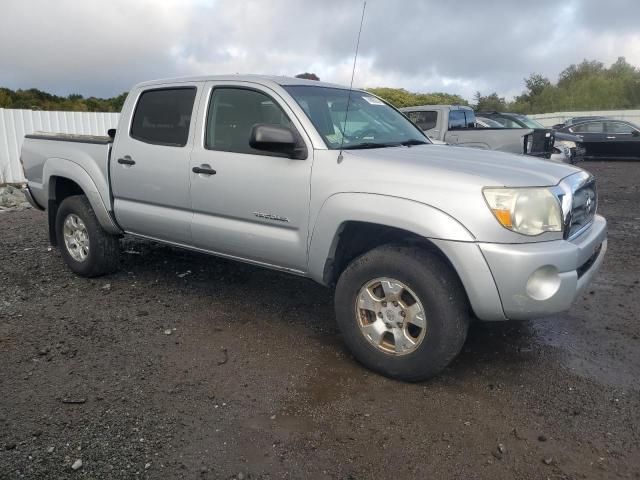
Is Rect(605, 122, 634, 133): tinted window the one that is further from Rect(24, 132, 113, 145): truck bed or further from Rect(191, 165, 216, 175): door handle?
Rect(191, 165, 216, 175): door handle

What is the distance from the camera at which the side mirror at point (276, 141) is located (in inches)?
143

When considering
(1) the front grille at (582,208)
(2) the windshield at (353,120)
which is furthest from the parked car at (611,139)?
(1) the front grille at (582,208)

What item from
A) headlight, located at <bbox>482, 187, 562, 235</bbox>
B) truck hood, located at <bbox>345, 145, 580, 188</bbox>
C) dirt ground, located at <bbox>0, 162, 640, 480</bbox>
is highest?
truck hood, located at <bbox>345, 145, 580, 188</bbox>

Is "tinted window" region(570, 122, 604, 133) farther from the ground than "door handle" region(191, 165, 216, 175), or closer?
closer

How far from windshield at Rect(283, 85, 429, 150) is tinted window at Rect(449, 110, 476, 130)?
6.77m

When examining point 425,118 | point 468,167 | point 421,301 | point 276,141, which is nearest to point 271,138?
point 276,141

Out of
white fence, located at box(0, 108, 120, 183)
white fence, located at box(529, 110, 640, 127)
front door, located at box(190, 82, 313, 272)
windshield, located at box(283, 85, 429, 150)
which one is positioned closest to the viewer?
front door, located at box(190, 82, 313, 272)

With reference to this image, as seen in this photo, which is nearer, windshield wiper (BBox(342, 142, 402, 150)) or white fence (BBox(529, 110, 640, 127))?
windshield wiper (BBox(342, 142, 402, 150))

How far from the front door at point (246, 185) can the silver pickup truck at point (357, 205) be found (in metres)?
0.01

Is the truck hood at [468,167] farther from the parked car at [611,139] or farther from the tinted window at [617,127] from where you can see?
the tinted window at [617,127]

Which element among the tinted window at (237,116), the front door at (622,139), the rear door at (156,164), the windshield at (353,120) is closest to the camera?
the windshield at (353,120)

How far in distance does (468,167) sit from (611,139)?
16.7 meters

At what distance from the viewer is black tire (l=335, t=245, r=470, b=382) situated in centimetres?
329

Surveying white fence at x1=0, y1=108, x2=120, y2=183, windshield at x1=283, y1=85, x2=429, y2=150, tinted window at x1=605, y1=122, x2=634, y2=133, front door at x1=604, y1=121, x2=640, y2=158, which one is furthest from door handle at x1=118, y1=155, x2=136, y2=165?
tinted window at x1=605, y1=122, x2=634, y2=133
